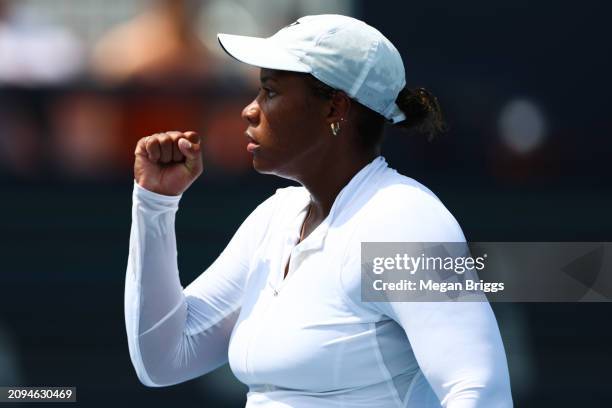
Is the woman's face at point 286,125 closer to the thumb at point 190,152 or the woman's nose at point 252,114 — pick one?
the woman's nose at point 252,114

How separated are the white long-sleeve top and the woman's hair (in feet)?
0.23

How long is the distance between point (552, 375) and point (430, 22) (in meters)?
1.35

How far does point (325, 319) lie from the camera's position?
213 cm

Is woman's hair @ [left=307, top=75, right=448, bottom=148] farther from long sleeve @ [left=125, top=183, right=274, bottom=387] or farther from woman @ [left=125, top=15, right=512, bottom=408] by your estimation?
long sleeve @ [left=125, top=183, right=274, bottom=387]

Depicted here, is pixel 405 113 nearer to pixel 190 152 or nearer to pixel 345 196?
pixel 345 196

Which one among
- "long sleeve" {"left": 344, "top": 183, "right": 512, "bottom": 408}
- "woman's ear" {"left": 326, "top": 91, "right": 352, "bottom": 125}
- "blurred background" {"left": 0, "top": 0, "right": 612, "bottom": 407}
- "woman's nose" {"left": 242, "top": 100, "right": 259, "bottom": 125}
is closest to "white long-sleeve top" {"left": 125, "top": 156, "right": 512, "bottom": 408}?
"long sleeve" {"left": 344, "top": 183, "right": 512, "bottom": 408}

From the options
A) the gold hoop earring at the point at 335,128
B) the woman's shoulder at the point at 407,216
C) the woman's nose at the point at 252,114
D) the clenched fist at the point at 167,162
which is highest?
the woman's nose at the point at 252,114

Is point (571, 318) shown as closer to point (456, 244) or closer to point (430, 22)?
point (430, 22)

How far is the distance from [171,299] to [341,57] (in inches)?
22.6

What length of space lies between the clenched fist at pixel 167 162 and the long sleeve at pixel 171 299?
23 millimetres

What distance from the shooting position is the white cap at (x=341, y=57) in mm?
2217

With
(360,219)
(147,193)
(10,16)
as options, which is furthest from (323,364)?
(10,16)

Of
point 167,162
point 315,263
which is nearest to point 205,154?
point 167,162

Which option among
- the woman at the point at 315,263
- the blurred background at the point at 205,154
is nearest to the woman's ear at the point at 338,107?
the woman at the point at 315,263
